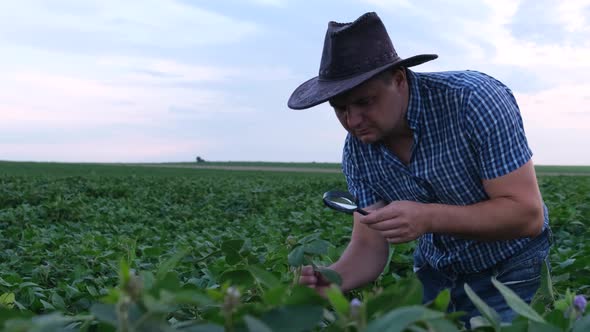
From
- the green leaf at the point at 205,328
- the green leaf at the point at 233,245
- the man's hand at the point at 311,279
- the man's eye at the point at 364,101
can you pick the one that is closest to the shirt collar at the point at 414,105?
the man's eye at the point at 364,101

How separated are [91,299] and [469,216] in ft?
4.91

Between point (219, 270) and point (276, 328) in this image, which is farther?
point (219, 270)

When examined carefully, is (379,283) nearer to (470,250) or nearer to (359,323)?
(470,250)

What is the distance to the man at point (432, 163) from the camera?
239 cm

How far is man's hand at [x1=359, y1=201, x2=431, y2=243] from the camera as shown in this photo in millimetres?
2176

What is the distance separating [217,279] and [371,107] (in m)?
0.81

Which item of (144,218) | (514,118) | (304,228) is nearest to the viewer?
(514,118)

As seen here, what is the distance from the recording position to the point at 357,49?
101 inches

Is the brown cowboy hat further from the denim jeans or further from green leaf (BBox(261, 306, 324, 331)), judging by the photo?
green leaf (BBox(261, 306, 324, 331))

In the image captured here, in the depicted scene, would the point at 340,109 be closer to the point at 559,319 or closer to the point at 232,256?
the point at 232,256

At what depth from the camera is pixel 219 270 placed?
9.70ft

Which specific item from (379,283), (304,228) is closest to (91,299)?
(379,283)

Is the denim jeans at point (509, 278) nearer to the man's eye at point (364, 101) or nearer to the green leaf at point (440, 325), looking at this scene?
the man's eye at point (364, 101)

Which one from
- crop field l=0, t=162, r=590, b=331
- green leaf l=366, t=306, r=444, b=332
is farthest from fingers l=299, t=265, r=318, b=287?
green leaf l=366, t=306, r=444, b=332
